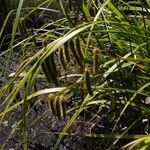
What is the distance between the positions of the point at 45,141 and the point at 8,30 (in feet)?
6.57

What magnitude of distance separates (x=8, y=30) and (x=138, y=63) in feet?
7.72

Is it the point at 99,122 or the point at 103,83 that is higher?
the point at 103,83

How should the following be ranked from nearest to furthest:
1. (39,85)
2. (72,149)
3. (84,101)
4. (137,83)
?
(84,101) < (137,83) < (72,149) < (39,85)

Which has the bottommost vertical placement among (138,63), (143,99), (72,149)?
(72,149)

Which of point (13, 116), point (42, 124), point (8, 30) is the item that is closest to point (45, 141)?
point (42, 124)

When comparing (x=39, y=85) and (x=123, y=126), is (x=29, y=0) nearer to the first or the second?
(x=39, y=85)

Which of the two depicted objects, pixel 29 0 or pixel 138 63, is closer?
pixel 138 63

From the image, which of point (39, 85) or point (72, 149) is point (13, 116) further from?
point (72, 149)

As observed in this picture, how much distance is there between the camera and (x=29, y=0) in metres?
4.10

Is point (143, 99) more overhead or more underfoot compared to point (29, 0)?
more underfoot

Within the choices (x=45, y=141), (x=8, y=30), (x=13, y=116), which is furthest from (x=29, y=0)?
(x=45, y=141)

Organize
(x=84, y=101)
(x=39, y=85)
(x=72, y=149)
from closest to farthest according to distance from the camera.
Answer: (x=84, y=101) < (x=72, y=149) < (x=39, y=85)

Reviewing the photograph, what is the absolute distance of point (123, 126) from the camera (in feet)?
6.60

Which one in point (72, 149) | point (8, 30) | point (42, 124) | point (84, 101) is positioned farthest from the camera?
point (8, 30)
